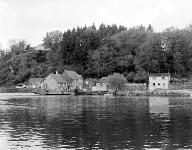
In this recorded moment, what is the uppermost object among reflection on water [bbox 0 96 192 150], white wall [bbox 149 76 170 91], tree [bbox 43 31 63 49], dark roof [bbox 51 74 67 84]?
tree [bbox 43 31 63 49]

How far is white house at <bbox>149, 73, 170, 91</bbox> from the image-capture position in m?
105

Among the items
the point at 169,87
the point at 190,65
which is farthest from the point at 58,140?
the point at 190,65

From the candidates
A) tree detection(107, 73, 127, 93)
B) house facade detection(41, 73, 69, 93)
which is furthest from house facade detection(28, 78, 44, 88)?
tree detection(107, 73, 127, 93)

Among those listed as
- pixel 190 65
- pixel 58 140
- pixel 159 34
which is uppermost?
pixel 159 34

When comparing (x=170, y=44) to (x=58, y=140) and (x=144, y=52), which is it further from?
(x=58, y=140)

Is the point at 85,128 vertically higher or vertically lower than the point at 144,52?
lower

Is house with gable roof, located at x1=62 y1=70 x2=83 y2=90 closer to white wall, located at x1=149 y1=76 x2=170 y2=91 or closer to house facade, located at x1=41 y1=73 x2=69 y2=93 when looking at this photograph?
house facade, located at x1=41 y1=73 x2=69 y2=93

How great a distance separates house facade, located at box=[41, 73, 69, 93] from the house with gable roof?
1.26 meters

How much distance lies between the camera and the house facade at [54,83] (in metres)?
118

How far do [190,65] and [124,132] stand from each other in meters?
84.6

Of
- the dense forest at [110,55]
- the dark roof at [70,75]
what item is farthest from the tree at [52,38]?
the dark roof at [70,75]

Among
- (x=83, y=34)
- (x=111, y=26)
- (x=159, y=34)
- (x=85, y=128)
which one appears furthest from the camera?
(x=111, y=26)

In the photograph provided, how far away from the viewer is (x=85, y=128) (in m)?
31.0

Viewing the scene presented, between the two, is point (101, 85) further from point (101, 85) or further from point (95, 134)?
point (95, 134)
